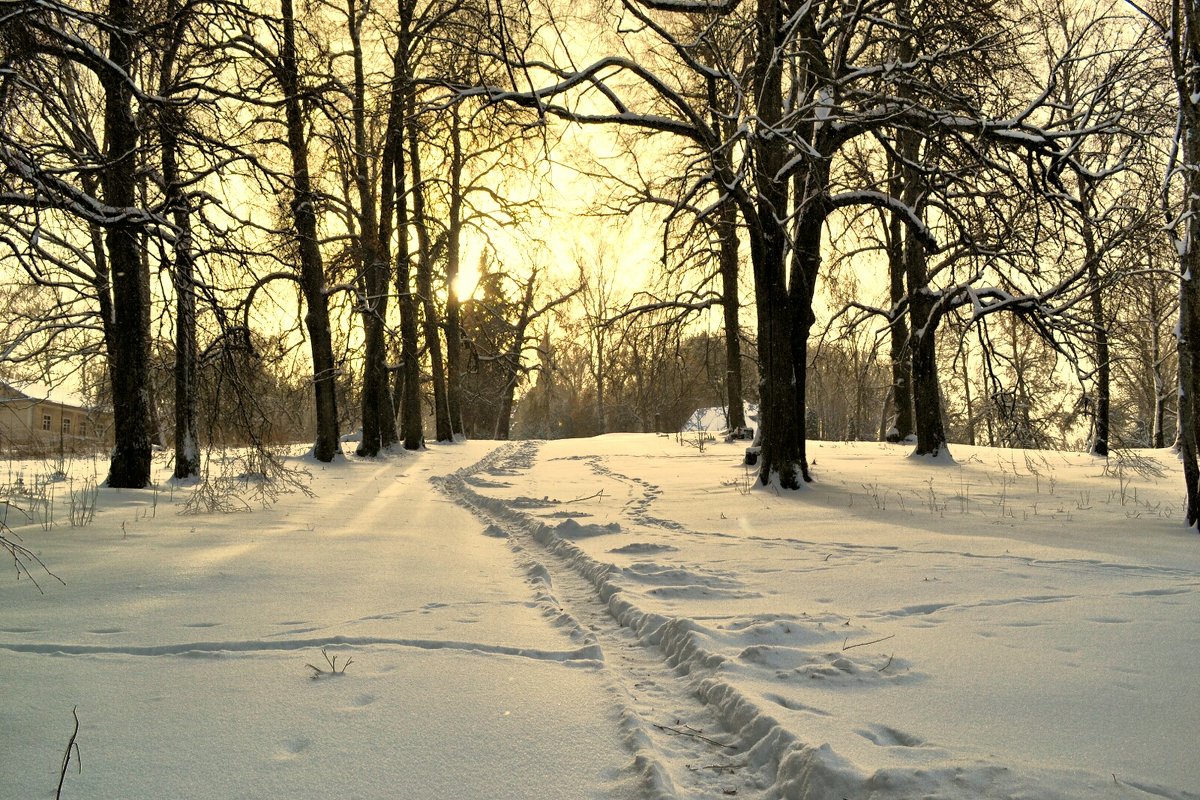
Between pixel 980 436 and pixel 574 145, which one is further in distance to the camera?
pixel 980 436

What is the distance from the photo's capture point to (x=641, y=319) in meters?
15.8

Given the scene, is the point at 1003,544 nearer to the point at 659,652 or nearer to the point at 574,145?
the point at 659,652

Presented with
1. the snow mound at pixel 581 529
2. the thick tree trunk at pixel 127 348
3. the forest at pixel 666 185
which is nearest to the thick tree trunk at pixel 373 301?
the forest at pixel 666 185

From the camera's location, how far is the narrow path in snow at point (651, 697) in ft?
8.64

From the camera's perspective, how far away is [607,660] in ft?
12.7

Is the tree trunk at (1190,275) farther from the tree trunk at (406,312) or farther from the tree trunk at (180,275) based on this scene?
the tree trunk at (406,312)

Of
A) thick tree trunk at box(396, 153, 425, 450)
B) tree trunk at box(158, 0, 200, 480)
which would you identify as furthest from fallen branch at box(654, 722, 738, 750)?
thick tree trunk at box(396, 153, 425, 450)

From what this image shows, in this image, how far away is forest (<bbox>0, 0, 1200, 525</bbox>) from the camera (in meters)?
6.34

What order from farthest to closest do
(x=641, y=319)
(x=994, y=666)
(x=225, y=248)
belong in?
(x=641, y=319), (x=225, y=248), (x=994, y=666)

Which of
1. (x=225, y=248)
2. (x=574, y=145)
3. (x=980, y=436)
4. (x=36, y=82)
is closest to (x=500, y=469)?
(x=574, y=145)

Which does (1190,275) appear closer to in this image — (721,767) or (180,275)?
(721,767)

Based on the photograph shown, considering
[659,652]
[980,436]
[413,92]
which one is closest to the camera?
[659,652]

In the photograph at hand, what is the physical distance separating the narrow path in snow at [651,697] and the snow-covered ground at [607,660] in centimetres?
1

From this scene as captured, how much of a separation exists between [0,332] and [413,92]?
1299 cm
